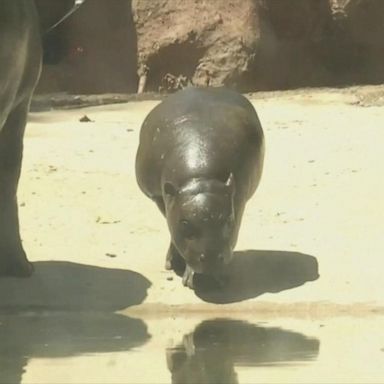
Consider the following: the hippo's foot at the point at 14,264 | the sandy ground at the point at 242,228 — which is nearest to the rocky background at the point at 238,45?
the sandy ground at the point at 242,228

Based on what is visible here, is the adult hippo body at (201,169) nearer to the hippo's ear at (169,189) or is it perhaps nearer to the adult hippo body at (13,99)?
the hippo's ear at (169,189)

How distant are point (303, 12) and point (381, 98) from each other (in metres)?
2.43

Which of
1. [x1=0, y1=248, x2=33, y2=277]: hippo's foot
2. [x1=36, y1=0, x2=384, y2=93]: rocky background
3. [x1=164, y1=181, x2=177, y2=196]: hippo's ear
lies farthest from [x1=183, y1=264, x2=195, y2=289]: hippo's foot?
[x1=36, y1=0, x2=384, y2=93]: rocky background

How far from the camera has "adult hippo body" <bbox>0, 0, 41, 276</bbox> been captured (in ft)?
17.7

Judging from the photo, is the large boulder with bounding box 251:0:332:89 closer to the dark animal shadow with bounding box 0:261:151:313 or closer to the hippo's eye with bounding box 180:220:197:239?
the dark animal shadow with bounding box 0:261:151:313

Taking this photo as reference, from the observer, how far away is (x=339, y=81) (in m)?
15.0

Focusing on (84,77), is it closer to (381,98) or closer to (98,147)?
(381,98)

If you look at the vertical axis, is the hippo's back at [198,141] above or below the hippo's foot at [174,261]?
above

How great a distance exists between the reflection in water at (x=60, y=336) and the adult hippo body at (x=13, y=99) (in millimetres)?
533

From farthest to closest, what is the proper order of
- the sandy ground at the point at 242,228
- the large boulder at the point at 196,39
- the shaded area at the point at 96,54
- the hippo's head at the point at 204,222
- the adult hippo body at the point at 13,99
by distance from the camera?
the shaded area at the point at 96,54
the large boulder at the point at 196,39
the sandy ground at the point at 242,228
the hippo's head at the point at 204,222
the adult hippo body at the point at 13,99

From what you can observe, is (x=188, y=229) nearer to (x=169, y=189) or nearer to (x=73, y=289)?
(x=169, y=189)

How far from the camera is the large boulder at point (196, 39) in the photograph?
14.8 m

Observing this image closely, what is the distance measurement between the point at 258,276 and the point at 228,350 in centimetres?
130

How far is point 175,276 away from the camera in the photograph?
22.7 ft
